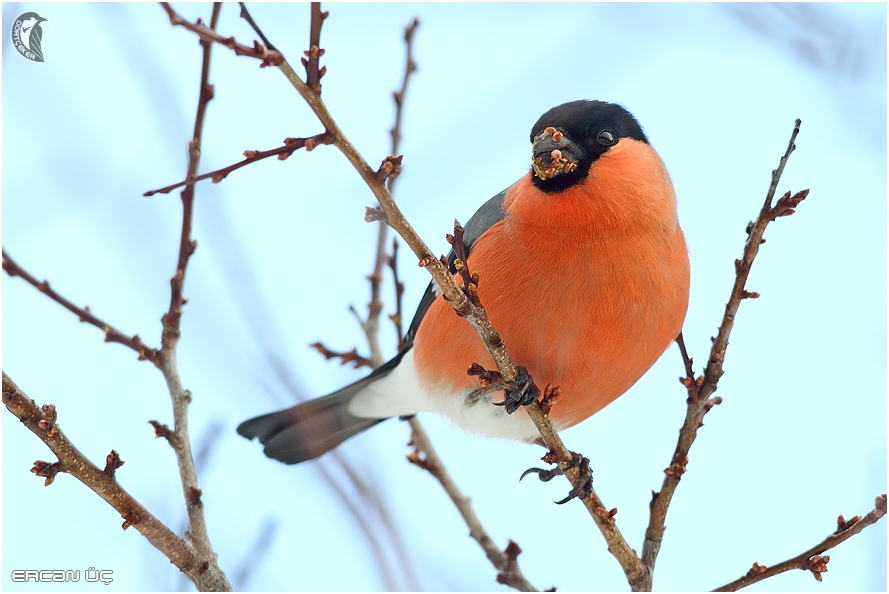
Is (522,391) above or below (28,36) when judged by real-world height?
below

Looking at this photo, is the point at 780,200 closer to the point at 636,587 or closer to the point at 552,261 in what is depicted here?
the point at 552,261

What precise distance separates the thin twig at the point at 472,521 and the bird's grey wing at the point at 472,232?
573mm

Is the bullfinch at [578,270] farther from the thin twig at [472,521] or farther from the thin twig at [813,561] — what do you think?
the thin twig at [813,561]

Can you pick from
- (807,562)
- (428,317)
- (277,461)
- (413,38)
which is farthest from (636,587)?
(413,38)

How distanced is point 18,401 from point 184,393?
2.89 feet

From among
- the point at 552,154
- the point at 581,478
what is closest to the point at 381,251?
the point at 552,154

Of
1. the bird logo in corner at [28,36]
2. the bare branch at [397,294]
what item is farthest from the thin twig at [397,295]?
the bird logo in corner at [28,36]

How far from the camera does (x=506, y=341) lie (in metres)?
3.19

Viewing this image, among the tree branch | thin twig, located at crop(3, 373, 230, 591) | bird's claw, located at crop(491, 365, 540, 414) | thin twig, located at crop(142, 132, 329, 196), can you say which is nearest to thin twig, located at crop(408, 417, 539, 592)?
the tree branch

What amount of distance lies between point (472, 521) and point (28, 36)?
104 inches

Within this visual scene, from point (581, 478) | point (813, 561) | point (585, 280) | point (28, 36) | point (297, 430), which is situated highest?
point (28, 36)

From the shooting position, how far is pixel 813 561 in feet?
8.93

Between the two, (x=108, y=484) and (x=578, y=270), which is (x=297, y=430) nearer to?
(x=578, y=270)

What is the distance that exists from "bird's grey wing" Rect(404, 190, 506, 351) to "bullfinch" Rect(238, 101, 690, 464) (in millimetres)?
13
